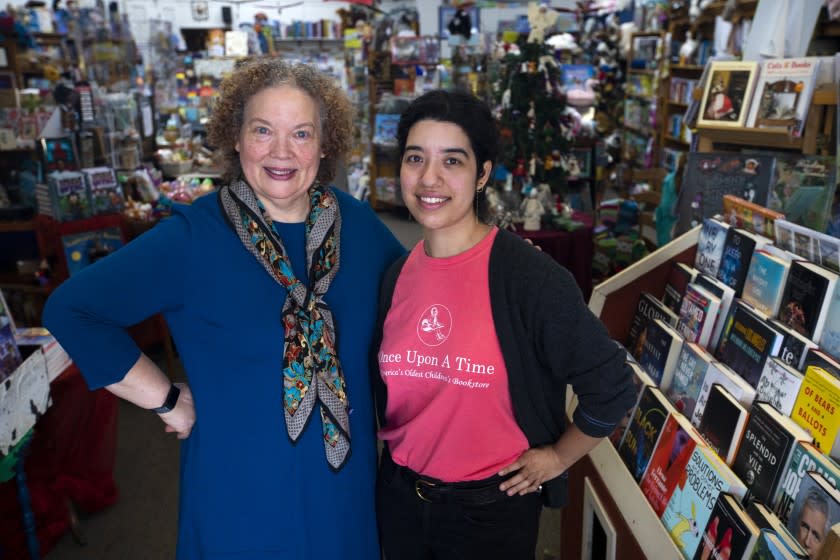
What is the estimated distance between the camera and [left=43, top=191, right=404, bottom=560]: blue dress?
127cm

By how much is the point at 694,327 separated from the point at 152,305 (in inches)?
52.9

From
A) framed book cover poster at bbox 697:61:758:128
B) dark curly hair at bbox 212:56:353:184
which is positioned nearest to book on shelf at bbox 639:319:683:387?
dark curly hair at bbox 212:56:353:184

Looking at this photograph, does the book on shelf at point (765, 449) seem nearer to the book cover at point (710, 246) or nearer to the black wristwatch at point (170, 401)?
the book cover at point (710, 246)

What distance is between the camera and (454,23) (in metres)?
7.52

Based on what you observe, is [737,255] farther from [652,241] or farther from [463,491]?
[652,241]

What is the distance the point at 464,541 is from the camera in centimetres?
141

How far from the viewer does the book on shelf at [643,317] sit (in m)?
1.86

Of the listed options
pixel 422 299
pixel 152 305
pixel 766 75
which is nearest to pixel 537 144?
pixel 766 75

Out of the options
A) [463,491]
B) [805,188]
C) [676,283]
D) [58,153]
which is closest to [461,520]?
[463,491]

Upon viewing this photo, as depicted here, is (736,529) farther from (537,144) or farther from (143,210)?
(143,210)

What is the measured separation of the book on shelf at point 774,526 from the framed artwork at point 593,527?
533 millimetres

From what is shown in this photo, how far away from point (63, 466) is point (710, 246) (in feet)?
8.19

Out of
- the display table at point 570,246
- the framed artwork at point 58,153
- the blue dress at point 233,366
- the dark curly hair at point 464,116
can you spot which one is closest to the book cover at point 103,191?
the framed artwork at point 58,153

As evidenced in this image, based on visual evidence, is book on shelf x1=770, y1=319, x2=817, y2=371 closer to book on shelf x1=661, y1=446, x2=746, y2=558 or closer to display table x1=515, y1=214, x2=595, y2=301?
book on shelf x1=661, y1=446, x2=746, y2=558
